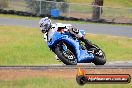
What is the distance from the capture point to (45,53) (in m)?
24.1

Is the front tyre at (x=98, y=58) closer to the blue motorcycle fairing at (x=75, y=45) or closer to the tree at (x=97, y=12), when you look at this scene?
the blue motorcycle fairing at (x=75, y=45)

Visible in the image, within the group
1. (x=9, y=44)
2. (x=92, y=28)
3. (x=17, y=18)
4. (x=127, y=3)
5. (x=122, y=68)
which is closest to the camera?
(x=122, y=68)

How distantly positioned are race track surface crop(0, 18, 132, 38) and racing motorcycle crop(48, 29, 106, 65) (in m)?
20.2

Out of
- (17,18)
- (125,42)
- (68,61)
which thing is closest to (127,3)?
(17,18)

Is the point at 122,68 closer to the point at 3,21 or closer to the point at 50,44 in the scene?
the point at 50,44

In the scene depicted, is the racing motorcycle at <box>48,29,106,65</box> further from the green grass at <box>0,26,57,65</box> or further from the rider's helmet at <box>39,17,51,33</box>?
the green grass at <box>0,26,57,65</box>

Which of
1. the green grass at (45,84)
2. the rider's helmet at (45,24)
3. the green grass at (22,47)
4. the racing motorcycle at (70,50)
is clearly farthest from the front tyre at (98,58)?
the green grass at (22,47)

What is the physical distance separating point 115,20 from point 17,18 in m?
7.98

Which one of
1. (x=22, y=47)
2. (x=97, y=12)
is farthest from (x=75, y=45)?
(x=97, y=12)

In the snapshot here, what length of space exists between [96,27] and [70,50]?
77.0ft

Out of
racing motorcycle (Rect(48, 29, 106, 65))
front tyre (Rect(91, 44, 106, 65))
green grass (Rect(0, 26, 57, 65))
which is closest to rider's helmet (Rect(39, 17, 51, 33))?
racing motorcycle (Rect(48, 29, 106, 65))

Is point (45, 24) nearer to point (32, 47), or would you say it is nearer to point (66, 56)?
point (66, 56)

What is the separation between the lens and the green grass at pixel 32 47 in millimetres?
22156

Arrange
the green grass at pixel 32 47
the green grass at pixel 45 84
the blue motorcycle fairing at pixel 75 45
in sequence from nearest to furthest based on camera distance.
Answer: the green grass at pixel 45 84
the blue motorcycle fairing at pixel 75 45
the green grass at pixel 32 47
